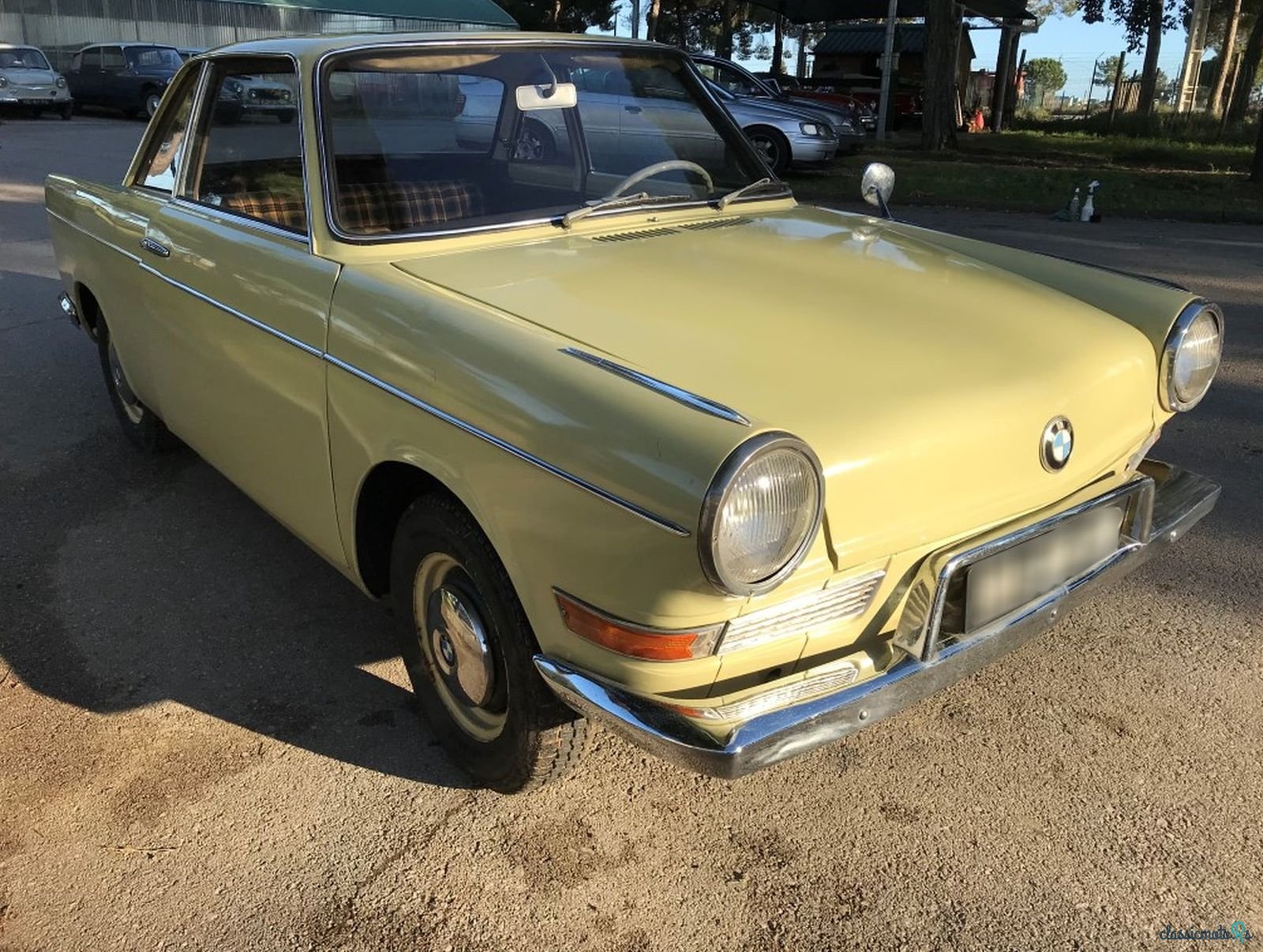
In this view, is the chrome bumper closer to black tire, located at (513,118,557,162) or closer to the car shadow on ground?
the car shadow on ground

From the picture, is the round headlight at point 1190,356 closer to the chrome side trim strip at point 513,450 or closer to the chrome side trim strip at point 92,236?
the chrome side trim strip at point 513,450

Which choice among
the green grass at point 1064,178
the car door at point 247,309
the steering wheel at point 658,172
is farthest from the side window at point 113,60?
the steering wheel at point 658,172

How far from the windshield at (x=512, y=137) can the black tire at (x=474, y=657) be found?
893mm

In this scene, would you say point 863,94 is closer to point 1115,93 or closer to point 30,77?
point 1115,93

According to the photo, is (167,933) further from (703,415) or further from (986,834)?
(986,834)

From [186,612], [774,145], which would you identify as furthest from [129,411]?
[774,145]

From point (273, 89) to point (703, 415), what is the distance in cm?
207

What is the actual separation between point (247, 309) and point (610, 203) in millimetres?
1097

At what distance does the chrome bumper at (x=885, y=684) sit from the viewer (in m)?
1.94

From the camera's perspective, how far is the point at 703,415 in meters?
1.89

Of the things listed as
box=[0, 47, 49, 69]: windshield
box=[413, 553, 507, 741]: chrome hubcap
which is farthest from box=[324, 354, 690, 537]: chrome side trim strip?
box=[0, 47, 49, 69]: windshield

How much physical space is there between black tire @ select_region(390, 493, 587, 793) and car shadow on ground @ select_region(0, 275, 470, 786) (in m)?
0.17

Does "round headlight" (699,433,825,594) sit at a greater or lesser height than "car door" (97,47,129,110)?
lesser

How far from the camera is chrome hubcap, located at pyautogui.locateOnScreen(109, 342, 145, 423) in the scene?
449 centimetres
